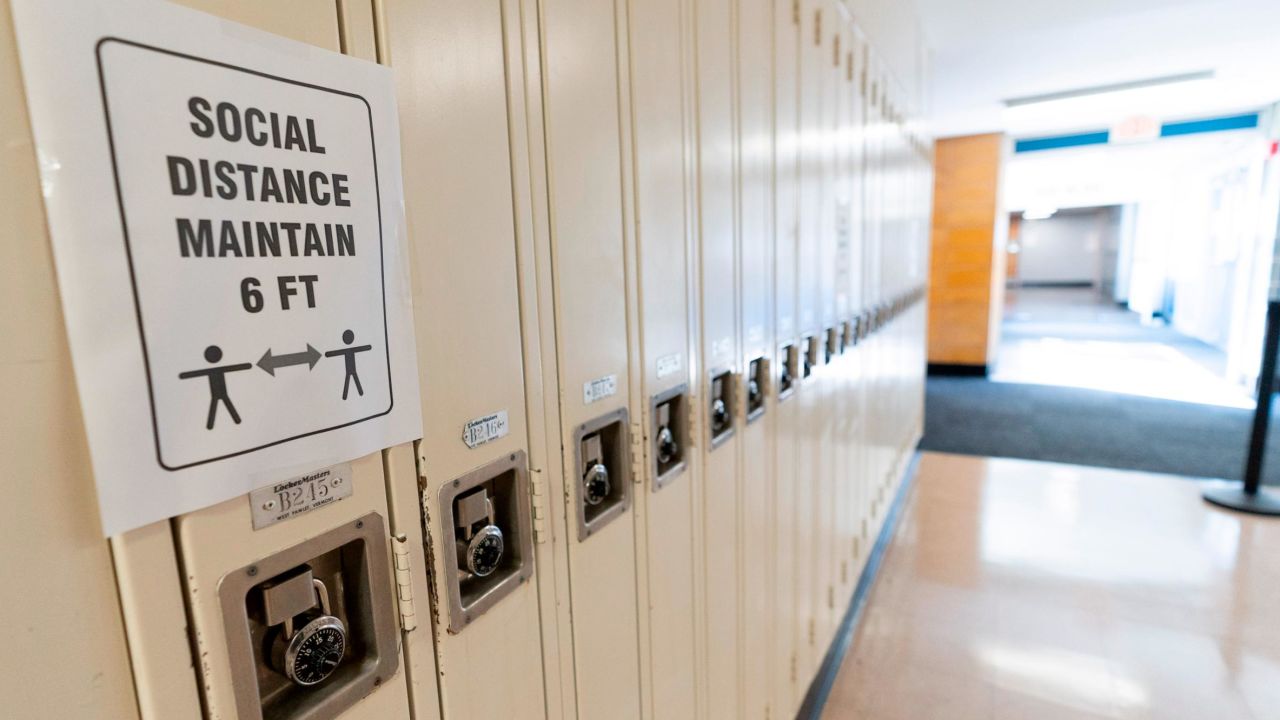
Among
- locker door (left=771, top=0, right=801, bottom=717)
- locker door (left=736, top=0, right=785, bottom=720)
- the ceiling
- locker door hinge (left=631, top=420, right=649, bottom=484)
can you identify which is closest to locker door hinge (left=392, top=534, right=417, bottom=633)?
locker door hinge (left=631, top=420, right=649, bottom=484)

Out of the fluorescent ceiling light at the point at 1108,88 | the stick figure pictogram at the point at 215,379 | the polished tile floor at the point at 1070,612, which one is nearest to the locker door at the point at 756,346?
the polished tile floor at the point at 1070,612

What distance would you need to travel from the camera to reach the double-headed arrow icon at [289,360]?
56cm

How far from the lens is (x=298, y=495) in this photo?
0.60 metres

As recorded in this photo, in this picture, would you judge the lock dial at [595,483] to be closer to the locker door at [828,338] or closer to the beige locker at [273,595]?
the beige locker at [273,595]

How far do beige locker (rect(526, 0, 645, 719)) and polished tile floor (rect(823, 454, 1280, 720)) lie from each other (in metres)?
1.72

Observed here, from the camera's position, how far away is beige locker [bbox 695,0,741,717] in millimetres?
1323

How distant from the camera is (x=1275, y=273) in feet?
12.3

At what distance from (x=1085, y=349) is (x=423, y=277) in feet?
41.7

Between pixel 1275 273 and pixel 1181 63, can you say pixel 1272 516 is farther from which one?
pixel 1181 63

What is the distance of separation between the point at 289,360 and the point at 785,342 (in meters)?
1.47

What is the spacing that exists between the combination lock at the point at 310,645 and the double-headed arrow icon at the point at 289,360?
21 cm

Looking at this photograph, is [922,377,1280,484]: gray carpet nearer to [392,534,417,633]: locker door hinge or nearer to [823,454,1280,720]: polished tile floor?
[823,454,1280,720]: polished tile floor

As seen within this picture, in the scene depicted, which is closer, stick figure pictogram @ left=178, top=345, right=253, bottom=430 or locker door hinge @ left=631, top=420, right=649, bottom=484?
stick figure pictogram @ left=178, top=345, right=253, bottom=430

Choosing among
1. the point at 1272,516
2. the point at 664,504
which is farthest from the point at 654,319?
the point at 1272,516
